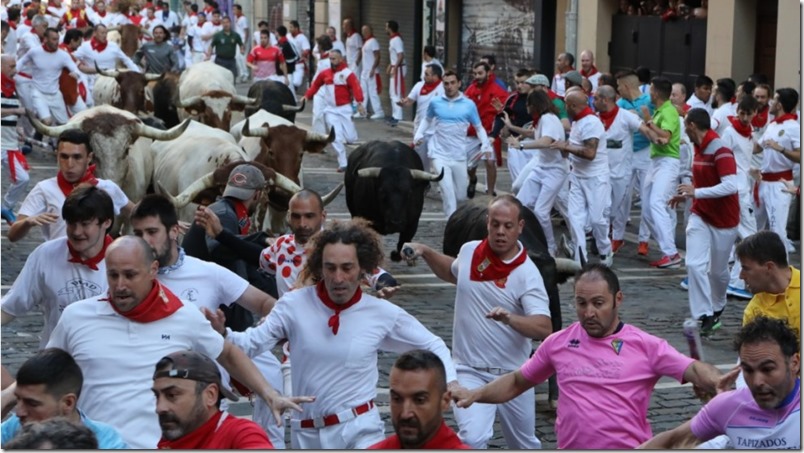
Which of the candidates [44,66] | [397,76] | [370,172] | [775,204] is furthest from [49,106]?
[775,204]

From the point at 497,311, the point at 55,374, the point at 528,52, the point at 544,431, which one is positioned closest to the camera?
the point at 55,374

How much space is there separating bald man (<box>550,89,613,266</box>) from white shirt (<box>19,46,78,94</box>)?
9.33 metres

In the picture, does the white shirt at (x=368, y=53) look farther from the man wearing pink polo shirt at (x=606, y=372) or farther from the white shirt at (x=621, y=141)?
the man wearing pink polo shirt at (x=606, y=372)

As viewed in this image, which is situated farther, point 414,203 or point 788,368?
point 414,203

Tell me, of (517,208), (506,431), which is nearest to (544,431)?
(506,431)

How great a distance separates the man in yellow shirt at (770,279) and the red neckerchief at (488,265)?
128cm

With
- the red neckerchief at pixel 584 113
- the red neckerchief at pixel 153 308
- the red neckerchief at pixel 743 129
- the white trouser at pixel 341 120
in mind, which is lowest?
the white trouser at pixel 341 120

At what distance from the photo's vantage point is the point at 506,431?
8180mm

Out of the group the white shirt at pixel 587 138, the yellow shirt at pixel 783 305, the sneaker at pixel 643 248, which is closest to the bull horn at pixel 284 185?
the white shirt at pixel 587 138

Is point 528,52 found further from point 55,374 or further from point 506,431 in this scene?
point 55,374

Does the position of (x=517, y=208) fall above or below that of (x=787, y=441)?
above

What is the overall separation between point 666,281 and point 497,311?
8.13 m

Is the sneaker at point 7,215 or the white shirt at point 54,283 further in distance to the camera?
the sneaker at point 7,215

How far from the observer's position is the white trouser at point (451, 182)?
54.6 ft
